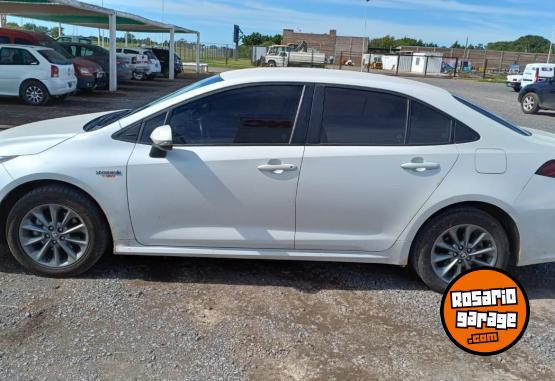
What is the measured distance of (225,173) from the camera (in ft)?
11.8

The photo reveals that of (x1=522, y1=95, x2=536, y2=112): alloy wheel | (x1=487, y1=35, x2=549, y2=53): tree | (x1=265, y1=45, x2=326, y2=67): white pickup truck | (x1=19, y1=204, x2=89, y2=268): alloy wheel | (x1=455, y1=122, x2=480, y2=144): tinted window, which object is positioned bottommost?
(x1=19, y1=204, x2=89, y2=268): alloy wheel

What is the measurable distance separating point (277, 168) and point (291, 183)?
0.49 ft

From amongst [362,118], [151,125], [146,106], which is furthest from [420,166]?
[146,106]

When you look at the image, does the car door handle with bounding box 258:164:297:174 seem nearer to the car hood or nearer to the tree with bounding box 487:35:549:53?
the car hood

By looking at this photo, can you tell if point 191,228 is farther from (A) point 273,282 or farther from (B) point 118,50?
(B) point 118,50

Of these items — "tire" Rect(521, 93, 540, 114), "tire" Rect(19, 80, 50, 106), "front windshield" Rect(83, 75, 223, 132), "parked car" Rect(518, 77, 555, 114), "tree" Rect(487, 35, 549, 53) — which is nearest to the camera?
"front windshield" Rect(83, 75, 223, 132)

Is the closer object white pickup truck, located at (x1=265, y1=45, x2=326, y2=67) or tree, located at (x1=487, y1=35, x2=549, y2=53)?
white pickup truck, located at (x1=265, y1=45, x2=326, y2=67)

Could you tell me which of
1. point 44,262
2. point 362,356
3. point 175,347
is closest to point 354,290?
point 362,356

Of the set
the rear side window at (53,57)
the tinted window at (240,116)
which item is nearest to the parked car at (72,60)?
the rear side window at (53,57)

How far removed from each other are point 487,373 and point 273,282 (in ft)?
5.44

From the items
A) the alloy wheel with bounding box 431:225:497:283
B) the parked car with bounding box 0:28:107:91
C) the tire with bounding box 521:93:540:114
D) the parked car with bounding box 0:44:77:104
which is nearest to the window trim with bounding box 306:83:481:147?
the alloy wheel with bounding box 431:225:497:283

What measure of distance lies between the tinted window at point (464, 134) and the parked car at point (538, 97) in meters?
15.2

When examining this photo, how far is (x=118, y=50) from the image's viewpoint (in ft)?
81.4

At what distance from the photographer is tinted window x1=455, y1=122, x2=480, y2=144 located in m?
3.67
